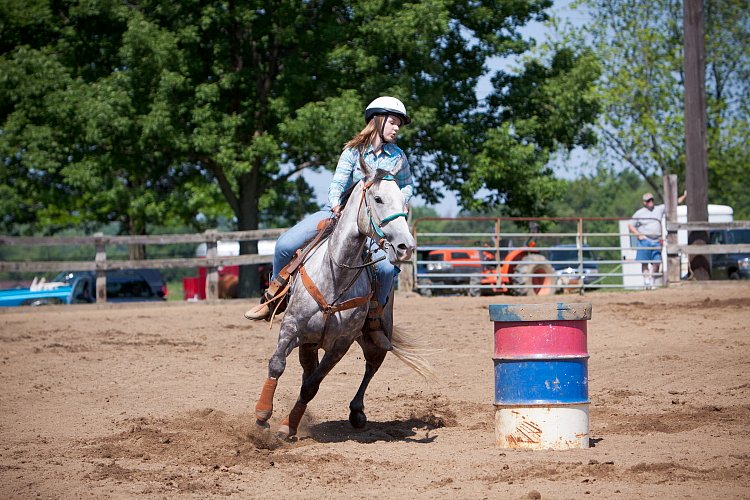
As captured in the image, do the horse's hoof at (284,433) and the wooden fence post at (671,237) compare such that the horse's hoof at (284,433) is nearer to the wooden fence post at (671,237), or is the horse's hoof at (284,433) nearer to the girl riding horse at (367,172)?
the girl riding horse at (367,172)

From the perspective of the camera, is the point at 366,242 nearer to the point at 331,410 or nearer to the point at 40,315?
the point at 331,410

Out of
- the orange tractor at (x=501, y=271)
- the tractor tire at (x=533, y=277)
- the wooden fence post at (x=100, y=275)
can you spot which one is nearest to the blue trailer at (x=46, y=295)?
the wooden fence post at (x=100, y=275)

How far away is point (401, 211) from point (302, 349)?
1695 mm

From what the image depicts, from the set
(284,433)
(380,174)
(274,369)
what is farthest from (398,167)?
(284,433)

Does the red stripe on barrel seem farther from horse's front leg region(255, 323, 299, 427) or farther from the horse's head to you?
horse's front leg region(255, 323, 299, 427)

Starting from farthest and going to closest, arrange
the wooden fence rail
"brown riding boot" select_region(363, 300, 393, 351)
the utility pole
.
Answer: the utility pole < the wooden fence rail < "brown riding boot" select_region(363, 300, 393, 351)

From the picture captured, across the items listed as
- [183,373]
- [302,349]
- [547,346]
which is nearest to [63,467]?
[302,349]

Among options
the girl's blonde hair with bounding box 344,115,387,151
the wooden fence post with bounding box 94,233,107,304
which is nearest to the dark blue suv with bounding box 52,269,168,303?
the wooden fence post with bounding box 94,233,107,304

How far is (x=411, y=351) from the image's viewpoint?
8.23 meters

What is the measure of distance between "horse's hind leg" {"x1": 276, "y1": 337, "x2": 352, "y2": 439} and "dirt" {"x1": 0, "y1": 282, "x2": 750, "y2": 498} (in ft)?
0.58

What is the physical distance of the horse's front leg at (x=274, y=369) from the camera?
280 inches

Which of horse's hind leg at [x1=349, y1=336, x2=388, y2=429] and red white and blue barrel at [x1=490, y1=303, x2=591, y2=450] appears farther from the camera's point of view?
horse's hind leg at [x1=349, y1=336, x2=388, y2=429]

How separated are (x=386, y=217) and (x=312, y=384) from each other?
1587mm

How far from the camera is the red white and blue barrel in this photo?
255 inches
